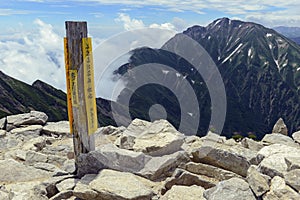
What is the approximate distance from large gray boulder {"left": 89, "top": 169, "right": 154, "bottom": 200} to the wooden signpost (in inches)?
87.5

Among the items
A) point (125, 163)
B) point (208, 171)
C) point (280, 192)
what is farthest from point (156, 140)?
point (280, 192)

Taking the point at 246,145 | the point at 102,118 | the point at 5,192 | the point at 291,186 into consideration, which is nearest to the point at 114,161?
the point at 5,192

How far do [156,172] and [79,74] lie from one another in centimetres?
456

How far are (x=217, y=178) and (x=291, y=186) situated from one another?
4006 millimetres

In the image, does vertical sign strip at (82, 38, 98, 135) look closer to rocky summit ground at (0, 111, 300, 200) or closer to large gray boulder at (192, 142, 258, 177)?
rocky summit ground at (0, 111, 300, 200)

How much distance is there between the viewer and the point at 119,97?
702 inches

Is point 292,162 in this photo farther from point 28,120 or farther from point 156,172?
point 28,120

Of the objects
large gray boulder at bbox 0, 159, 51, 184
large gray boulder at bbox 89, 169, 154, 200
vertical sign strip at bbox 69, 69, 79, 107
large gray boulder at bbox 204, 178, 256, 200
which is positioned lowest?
large gray boulder at bbox 0, 159, 51, 184

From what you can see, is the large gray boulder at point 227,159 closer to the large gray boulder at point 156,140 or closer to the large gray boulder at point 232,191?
the large gray boulder at point 156,140

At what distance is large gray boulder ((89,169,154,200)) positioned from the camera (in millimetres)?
10352

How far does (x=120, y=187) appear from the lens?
419 inches

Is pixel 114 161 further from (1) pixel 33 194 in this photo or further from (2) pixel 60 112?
(2) pixel 60 112

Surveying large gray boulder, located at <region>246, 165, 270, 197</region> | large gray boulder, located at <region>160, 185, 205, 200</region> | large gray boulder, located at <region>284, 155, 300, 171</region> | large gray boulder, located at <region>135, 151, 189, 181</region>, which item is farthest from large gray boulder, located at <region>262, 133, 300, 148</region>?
large gray boulder, located at <region>246, 165, 270, 197</region>

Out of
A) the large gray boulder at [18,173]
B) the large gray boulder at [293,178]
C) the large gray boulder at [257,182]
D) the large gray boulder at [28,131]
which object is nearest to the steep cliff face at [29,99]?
the large gray boulder at [28,131]
